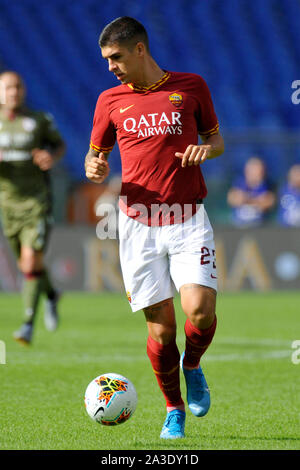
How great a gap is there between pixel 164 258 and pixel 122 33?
114 centimetres

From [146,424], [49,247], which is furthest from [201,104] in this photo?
[49,247]

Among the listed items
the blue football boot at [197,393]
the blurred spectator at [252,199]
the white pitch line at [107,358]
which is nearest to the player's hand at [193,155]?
the blue football boot at [197,393]

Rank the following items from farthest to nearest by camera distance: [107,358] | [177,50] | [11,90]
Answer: [177,50] < [11,90] < [107,358]

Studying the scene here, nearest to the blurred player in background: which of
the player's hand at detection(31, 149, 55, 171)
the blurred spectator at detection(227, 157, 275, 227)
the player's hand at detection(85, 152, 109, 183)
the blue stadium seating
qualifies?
the player's hand at detection(31, 149, 55, 171)

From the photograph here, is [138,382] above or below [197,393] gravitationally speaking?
below

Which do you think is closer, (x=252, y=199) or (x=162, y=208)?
(x=162, y=208)

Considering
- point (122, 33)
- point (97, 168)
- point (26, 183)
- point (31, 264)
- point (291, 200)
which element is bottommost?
point (291, 200)

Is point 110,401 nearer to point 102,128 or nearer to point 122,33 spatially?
point 102,128

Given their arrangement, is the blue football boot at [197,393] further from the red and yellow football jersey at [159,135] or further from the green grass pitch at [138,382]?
the red and yellow football jersey at [159,135]

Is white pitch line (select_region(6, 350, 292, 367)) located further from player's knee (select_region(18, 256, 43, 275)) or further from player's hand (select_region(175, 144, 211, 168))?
player's hand (select_region(175, 144, 211, 168))

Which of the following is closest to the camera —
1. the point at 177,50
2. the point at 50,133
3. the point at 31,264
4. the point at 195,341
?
the point at 195,341

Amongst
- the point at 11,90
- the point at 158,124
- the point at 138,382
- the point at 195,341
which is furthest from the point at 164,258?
the point at 11,90

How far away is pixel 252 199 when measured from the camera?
13.8 m

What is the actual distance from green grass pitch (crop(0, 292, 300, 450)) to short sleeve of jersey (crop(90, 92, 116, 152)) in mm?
1464
